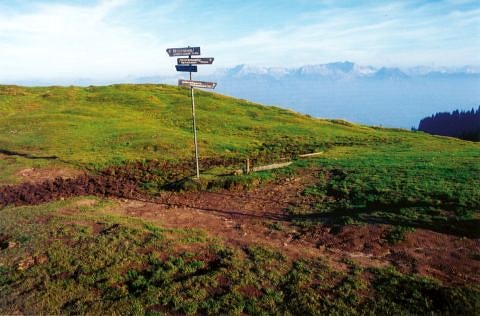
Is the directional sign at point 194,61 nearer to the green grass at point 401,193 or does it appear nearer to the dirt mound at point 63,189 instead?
the dirt mound at point 63,189

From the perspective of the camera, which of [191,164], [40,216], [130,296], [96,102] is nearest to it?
[130,296]

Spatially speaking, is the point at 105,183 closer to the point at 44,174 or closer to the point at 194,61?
the point at 44,174

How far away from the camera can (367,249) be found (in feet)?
45.8

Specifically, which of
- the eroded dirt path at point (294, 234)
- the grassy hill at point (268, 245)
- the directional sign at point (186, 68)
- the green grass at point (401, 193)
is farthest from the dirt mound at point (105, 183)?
the green grass at point (401, 193)

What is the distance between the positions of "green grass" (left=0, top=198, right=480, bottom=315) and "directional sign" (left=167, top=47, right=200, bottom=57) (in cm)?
1131

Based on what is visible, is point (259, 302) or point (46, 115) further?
point (46, 115)

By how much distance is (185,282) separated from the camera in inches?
456

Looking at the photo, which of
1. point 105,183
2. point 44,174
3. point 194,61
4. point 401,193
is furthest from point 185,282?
point 44,174

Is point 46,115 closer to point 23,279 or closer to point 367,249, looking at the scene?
point 23,279

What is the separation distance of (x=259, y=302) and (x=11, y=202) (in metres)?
17.5

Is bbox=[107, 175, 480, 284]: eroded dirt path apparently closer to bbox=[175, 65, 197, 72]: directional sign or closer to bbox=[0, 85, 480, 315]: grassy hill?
bbox=[0, 85, 480, 315]: grassy hill

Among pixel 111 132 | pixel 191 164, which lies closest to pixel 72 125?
pixel 111 132

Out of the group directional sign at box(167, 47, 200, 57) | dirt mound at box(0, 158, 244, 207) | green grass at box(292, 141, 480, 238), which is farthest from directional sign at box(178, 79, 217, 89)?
green grass at box(292, 141, 480, 238)

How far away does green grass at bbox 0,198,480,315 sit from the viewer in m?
10.4
